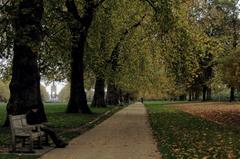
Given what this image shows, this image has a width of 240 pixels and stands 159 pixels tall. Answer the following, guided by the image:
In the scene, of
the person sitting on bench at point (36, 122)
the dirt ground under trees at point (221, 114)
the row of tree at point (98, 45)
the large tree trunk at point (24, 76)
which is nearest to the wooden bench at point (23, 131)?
the person sitting on bench at point (36, 122)

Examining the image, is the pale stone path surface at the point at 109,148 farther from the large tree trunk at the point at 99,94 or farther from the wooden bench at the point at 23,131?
the large tree trunk at the point at 99,94

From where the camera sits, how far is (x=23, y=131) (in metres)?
16.0

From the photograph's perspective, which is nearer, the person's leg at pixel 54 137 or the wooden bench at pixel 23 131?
the wooden bench at pixel 23 131

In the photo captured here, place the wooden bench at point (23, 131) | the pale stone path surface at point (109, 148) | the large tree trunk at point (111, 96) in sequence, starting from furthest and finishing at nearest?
the large tree trunk at point (111, 96), the wooden bench at point (23, 131), the pale stone path surface at point (109, 148)

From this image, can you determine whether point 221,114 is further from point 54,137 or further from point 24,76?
point 54,137

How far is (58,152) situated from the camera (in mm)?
15711

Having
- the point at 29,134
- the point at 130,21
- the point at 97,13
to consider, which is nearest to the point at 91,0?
the point at 97,13

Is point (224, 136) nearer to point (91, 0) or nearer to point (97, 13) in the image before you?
point (91, 0)

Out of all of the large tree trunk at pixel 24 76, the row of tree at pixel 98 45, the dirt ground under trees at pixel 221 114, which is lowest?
the dirt ground under trees at pixel 221 114

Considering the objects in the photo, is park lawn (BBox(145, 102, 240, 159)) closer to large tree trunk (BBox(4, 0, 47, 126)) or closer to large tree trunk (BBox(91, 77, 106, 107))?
large tree trunk (BBox(4, 0, 47, 126))

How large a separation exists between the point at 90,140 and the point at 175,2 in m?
12.8

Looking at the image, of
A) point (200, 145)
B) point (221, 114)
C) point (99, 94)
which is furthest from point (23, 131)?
point (99, 94)

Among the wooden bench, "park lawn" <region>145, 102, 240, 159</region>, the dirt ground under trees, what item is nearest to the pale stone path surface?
"park lawn" <region>145, 102, 240, 159</region>

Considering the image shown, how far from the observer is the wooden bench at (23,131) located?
15.6 metres
